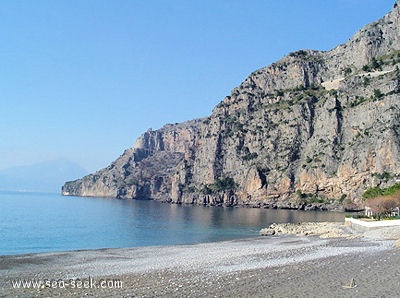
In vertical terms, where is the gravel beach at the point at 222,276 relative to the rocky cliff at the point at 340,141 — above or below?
below

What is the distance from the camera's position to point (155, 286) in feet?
75.3

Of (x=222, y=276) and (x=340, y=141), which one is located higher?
(x=340, y=141)

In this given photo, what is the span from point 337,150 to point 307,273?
148 m

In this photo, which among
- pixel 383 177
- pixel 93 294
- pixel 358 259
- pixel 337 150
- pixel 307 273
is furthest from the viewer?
pixel 337 150

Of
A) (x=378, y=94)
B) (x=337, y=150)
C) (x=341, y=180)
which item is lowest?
(x=341, y=180)

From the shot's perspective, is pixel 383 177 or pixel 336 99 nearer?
pixel 383 177

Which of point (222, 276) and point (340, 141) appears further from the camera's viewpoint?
point (340, 141)

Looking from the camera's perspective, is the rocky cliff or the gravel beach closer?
the gravel beach

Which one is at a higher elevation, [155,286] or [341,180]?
[341,180]

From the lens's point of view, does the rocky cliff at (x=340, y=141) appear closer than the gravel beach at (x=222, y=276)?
No

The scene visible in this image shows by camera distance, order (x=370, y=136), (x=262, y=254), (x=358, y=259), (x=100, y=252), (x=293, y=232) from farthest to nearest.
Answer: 1. (x=370, y=136)
2. (x=293, y=232)
3. (x=100, y=252)
4. (x=262, y=254)
5. (x=358, y=259)

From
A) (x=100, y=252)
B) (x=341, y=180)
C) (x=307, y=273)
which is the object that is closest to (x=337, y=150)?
(x=341, y=180)

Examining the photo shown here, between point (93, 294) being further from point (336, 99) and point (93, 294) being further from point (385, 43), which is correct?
Answer: point (385, 43)

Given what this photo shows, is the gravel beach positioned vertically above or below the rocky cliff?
below
